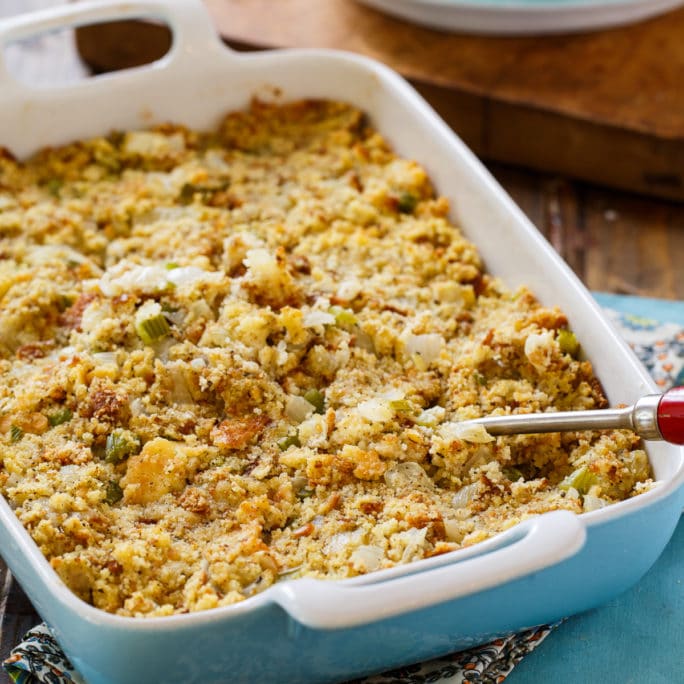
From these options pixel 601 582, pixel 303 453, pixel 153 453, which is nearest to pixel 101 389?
pixel 153 453

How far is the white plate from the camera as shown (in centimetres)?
315

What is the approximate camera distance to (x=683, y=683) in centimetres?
187

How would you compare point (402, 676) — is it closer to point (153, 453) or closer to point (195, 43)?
point (153, 453)

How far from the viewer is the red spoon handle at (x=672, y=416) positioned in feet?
5.71

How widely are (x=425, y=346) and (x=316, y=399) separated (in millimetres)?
246

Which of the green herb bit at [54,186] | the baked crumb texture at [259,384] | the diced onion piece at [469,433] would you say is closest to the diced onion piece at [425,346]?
the baked crumb texture at [259,384]

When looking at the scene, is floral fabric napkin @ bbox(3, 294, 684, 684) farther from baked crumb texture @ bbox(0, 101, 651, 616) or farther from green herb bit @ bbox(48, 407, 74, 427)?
green herb bit @ bbox(48, 407, 74, 427)

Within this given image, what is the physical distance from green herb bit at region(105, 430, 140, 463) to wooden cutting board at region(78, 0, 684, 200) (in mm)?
1589

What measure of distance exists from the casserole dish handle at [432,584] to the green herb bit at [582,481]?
0.91 ft

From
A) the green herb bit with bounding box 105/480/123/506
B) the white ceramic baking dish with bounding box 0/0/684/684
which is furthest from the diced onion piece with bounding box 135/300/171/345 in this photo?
the white ceramic baking dish with bounding box 0/0/684/684

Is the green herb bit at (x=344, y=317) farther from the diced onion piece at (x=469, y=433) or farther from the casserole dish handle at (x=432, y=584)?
the casserole dish handle at (x=432, y=584)

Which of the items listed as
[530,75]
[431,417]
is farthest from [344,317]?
[530,75]

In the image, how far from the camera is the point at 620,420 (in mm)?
1839

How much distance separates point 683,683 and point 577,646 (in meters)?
0.18
